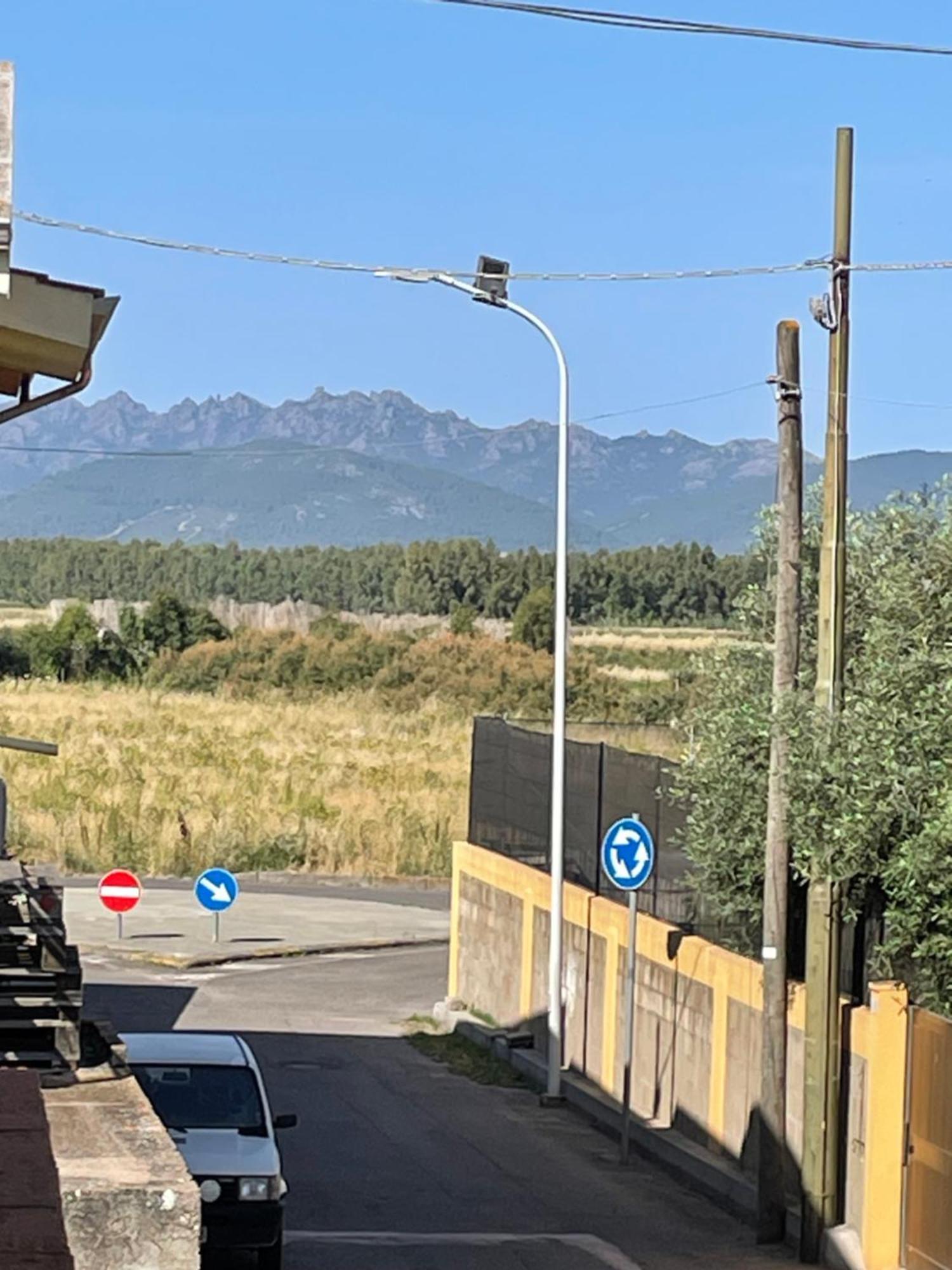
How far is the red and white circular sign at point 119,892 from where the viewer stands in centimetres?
3356

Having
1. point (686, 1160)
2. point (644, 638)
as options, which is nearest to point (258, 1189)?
point (686, 1160)

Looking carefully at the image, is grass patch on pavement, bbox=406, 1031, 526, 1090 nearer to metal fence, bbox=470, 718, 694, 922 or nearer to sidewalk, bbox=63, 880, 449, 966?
metal fence, bbox=470, 718, 694, 922

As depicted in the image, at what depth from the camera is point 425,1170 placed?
1930 cm

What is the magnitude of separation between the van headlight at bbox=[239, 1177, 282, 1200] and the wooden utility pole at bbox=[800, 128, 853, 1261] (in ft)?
13.6

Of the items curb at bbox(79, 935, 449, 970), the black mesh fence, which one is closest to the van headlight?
the black mesh fence

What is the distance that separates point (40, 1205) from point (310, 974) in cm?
3125

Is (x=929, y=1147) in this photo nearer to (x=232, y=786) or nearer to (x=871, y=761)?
(x=871, y=761)

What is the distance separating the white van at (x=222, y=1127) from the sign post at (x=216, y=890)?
16.6 m

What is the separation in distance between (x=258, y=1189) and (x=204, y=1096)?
1.45m

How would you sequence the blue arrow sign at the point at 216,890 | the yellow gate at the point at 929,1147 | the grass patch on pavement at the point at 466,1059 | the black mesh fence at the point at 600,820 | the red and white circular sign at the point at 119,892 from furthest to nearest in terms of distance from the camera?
1. the red and white circular sign at the point at 119,892
2. the blue arrow sign at the point at 216,890
3. the grass patch on pavement at the point at 466,1059
4. the black mesh fence at the point at 600,820
5. the yellow gate at the point at 929,1147

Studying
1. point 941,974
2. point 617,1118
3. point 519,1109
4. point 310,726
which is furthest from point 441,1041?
point 310,726

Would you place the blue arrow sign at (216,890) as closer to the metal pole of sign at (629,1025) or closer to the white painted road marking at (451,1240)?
the metal pole of sign at (629,1025)

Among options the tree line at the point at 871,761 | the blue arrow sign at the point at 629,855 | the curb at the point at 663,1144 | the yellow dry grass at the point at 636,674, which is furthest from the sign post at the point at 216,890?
the yellow dry grass at the point at 636,674

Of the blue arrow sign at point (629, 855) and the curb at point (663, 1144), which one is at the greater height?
the blue arrow sign at point (629, 855)
